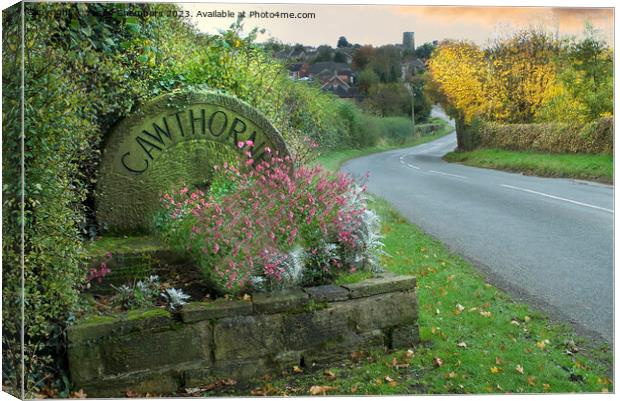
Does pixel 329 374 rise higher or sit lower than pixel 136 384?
lower

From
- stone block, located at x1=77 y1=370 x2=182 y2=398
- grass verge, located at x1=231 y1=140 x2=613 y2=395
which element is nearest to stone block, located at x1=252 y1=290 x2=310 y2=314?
grass verge, located at x1=231 y1=140 x2=613 y2=395

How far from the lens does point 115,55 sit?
5512 millimetres

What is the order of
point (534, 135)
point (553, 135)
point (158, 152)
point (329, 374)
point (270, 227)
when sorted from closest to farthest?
point (329, 374) < point (270, 227) < point (158, 152) < point (534, 135) < point (553, 135)

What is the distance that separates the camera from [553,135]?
24.6 ft

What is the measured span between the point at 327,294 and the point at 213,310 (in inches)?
33.9

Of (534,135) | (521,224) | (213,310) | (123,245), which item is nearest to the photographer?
(213,310)

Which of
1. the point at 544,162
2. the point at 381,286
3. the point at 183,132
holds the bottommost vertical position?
the point at 381,286

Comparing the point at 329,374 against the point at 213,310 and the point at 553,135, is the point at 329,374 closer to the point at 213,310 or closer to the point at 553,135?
the point at 213,310

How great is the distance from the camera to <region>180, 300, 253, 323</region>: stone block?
449 centimetres

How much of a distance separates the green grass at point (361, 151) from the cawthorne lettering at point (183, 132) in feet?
3.33

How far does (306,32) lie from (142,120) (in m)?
1.83

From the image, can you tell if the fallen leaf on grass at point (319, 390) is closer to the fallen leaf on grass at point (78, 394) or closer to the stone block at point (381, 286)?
the stone block at point (381, 286)

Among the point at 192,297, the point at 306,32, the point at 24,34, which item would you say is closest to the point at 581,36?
the point at 306,32

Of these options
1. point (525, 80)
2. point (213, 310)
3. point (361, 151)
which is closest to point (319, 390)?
point (213, 310)
